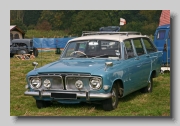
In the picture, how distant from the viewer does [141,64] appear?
9.61 metres

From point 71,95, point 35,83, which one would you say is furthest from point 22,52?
point 71,95

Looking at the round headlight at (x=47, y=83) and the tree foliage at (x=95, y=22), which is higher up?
the tree foliage at (x=95, y=22)

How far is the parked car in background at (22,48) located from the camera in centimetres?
2939

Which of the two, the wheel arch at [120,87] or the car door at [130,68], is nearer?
the wheel arch at [120,87]

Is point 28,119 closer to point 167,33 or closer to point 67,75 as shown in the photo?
point 67,75

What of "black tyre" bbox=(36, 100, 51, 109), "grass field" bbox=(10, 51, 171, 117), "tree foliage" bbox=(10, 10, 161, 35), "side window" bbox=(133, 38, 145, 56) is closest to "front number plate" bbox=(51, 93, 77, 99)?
"grass field" bbox=(10, 51, 171, 117)

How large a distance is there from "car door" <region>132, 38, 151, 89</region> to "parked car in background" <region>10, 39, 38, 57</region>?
65.3ft

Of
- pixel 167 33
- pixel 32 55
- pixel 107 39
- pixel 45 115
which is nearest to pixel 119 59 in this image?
pixel 107 39

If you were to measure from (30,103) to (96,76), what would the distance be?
7.41ft

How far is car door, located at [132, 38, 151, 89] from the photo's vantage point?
9461 millimetres

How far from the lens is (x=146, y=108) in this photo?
8.34 m

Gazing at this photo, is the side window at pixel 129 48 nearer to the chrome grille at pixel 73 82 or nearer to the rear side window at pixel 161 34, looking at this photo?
the chrome grille at pixel 73 82

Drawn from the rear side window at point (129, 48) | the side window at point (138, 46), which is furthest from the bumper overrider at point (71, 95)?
the side window at point (138, 46)

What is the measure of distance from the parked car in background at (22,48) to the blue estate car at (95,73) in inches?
787
